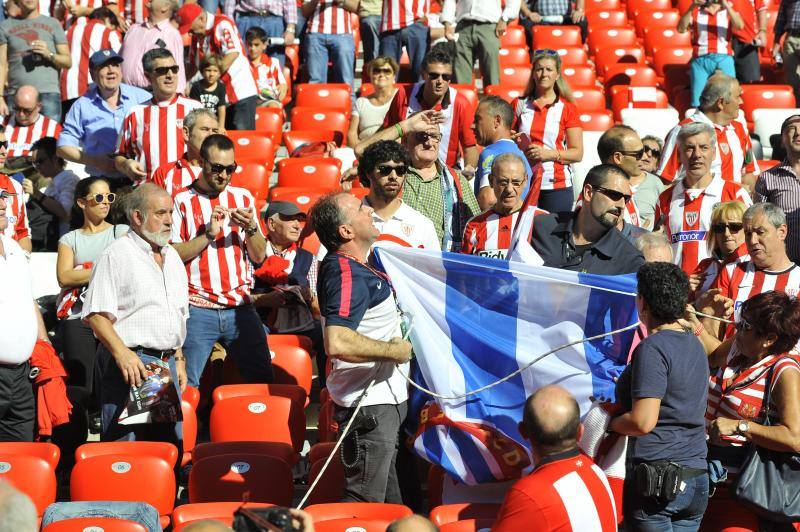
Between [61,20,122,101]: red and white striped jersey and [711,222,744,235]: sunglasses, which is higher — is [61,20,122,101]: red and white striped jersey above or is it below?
above

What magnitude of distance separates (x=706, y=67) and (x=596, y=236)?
19.1 feet

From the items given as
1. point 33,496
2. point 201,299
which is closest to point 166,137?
point 201,299

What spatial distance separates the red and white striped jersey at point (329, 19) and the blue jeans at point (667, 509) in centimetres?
742

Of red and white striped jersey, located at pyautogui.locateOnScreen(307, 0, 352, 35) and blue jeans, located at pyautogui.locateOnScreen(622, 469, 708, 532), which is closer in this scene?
blue jeans, located at pyautogui.locateOnScreen(622, 469, 708, 532)

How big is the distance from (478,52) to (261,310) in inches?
180

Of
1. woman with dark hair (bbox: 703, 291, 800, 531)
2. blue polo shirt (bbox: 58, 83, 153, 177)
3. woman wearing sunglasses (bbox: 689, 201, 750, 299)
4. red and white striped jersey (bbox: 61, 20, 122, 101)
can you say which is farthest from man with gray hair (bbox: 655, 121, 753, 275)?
red and white striped jersey (bbox: 61, 20, 122, 101)

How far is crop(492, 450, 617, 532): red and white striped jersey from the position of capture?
3557mm

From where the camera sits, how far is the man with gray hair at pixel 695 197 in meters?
6.54

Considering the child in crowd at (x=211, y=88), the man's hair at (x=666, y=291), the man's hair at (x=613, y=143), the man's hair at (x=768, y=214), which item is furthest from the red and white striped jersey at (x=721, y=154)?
the child in crowd at (x=211, y=88)

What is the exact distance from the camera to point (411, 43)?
10.8 metres

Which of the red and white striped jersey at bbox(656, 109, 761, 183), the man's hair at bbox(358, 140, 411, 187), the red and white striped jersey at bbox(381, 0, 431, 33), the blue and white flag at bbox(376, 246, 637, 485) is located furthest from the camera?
the red and white striped jersey at bbox(381, 0, 431, 33)

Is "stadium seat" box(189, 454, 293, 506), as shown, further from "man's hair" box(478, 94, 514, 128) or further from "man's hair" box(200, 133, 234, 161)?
"man's hair" box(478, 94, 514, 128)

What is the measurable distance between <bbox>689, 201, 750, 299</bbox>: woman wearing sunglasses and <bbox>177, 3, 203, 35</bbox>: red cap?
658 centimetres

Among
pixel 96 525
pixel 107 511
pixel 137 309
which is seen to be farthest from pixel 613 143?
pixel 96 525
